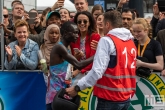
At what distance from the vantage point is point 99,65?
14.9 ft

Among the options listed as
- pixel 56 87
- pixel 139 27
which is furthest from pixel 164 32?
pixel 56 87

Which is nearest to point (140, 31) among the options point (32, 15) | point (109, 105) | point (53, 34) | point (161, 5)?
point (161, 5)

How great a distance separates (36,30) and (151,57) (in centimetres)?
251

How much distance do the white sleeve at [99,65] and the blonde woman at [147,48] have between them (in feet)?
5.78

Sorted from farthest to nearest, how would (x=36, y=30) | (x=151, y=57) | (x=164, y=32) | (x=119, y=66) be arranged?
(x=36, y=30) < (x=164, y=32) < (x=151, y=57) < (x=119, y=66)

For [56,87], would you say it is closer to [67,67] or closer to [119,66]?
[67,67]

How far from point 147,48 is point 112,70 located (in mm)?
1879

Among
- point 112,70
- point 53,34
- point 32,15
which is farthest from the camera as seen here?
point 32,15

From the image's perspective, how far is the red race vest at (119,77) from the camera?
468 centimetres

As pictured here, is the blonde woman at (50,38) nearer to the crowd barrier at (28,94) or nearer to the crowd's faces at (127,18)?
the crowd barrier at (28,94)

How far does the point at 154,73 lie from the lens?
654 centimetres

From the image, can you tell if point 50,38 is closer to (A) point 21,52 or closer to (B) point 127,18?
(A) point 21,52

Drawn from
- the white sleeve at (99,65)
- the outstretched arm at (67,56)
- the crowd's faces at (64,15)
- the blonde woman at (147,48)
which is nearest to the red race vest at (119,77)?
the white sleeve at (99,65)

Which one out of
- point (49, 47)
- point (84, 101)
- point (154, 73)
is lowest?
A: point (84, 101)
